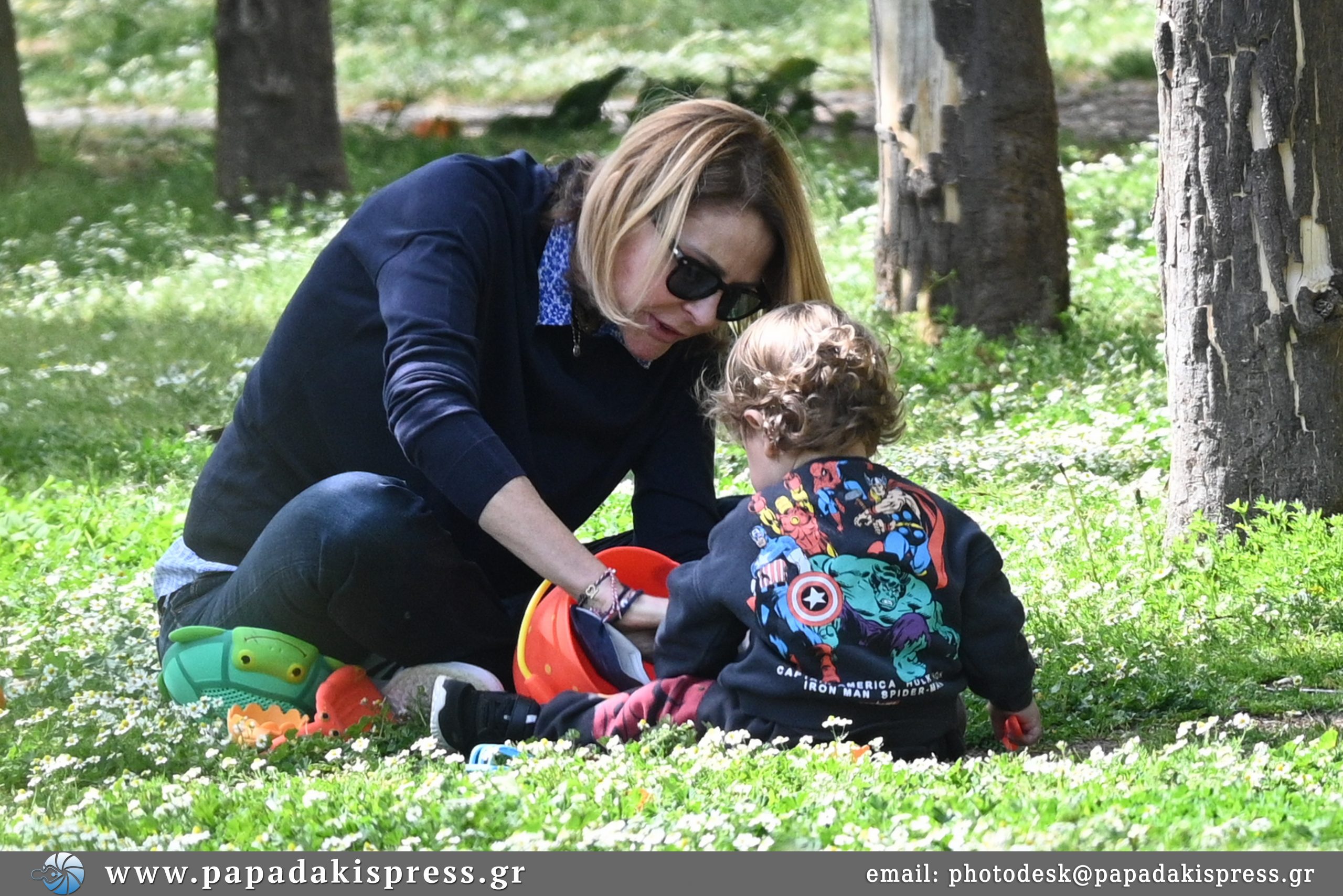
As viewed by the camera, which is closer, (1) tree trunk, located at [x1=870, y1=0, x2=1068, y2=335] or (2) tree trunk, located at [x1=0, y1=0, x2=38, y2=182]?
(1) tree trunk, located at [x1=870, y1=0, x2=1068, y2=335]

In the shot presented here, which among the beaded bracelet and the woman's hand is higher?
the beaded bracelet

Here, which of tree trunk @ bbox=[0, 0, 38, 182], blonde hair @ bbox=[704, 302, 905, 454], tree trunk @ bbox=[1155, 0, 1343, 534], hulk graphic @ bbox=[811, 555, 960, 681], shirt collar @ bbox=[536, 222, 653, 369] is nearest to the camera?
hulk graphic @ bbox=[811, 555, 960, 681]

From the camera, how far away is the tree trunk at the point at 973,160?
7.07 metres

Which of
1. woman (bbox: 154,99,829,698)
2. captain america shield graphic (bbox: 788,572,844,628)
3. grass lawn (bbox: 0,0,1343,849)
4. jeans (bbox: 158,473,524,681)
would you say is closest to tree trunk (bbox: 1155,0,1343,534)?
grass lawn (bbox: 0,0,1343,849)

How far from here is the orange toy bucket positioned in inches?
134

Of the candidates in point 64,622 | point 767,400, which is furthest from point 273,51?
point 767,400

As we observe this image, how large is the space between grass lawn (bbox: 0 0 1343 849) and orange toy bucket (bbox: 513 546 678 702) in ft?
0.74

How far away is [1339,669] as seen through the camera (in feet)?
12.0

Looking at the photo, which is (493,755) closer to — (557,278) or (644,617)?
(644,617)

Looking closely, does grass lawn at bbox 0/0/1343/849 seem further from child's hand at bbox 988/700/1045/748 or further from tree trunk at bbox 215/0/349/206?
tree trunk at bbox 215/0/349/206

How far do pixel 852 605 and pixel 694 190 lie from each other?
3.29ft

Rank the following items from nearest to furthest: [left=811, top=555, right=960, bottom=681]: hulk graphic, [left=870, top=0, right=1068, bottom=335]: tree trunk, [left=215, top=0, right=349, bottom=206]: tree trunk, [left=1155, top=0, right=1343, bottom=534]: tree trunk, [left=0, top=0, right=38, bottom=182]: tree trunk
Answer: [left=811, top=555, right=960, bottom=681]: hulk graphic, [left=1155, top=0, right=1343, bottom=534]: tree trunk, [left=870, top=0, right=1068, bottom=335]: tree trunk, [left=215, top=0, right=349, bottom=206]: tree trunk, [left=0, top=0, right=38, bottom=182]: tree trunk

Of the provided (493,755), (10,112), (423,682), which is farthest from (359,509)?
(10,112)
